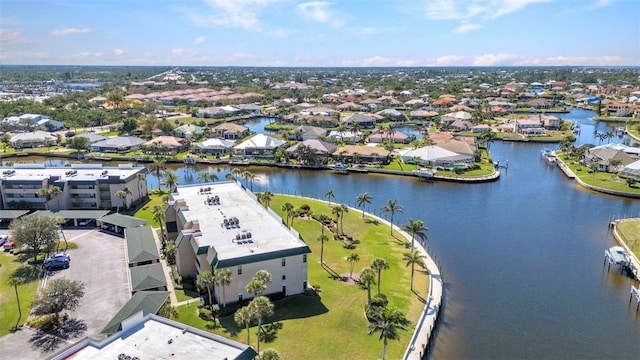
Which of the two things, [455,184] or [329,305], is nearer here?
[329,305]

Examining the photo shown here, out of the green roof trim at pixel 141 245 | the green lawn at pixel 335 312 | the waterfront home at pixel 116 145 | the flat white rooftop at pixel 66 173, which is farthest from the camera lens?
the waterfront home at pixel 116 145

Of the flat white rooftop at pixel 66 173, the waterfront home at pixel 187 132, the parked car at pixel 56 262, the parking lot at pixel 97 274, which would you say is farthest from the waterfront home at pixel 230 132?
the parked car at pixel 56 262

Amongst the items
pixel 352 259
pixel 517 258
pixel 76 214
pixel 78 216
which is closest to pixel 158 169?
pixel 76 214

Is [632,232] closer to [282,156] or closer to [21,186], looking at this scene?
[282,156]

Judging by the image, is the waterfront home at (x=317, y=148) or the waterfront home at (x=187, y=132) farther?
the waterfront home at (x=187, y=132)

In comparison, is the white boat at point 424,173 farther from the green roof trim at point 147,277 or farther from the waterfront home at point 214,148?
the green roof trim at point 147,277

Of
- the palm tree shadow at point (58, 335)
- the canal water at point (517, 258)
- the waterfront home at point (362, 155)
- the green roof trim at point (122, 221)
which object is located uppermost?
the waterfront home at point (362, 155)

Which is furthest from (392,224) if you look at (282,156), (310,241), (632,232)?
(282,156)

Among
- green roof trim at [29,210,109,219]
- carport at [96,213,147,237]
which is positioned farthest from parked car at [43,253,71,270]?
green roof trim at [29,210,109,219]
